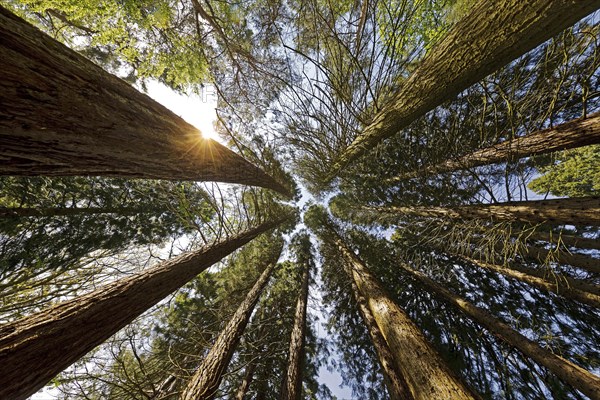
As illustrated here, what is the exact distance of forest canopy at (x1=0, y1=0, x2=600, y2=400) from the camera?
1479 millimetres

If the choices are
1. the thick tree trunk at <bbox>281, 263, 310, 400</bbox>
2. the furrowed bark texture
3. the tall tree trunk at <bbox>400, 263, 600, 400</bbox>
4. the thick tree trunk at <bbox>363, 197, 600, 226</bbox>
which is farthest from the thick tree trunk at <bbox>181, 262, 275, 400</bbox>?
the tall tree trunk at <bbox>400, 263, 600, 400</bbox>

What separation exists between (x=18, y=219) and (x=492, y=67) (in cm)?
803

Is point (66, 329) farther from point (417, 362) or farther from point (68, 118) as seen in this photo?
point (417, 362)

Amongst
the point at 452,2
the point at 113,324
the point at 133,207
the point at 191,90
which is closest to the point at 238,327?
the point at 113,324

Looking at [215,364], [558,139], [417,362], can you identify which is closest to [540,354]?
[417,362]

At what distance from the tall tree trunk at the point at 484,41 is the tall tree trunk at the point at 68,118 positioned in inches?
106

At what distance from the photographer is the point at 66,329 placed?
1.63 metres

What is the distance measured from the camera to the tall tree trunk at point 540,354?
3072 mm

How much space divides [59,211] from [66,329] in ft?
16.1

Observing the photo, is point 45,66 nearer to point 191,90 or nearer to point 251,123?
point 191,90

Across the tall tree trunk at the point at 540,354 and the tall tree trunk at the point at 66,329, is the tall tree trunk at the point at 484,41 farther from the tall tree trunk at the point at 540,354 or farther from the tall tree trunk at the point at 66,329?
the tall tree trunk at the point at 540,354

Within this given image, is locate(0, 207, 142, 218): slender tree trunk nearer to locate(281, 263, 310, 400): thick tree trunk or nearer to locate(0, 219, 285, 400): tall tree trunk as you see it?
locate(0, 219, 285, 400): tall tree trunk

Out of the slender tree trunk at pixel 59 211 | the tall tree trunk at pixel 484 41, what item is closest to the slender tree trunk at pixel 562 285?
the tall tree trunk at pixel 484 41

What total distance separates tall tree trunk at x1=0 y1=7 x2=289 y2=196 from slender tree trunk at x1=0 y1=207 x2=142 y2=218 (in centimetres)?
487
